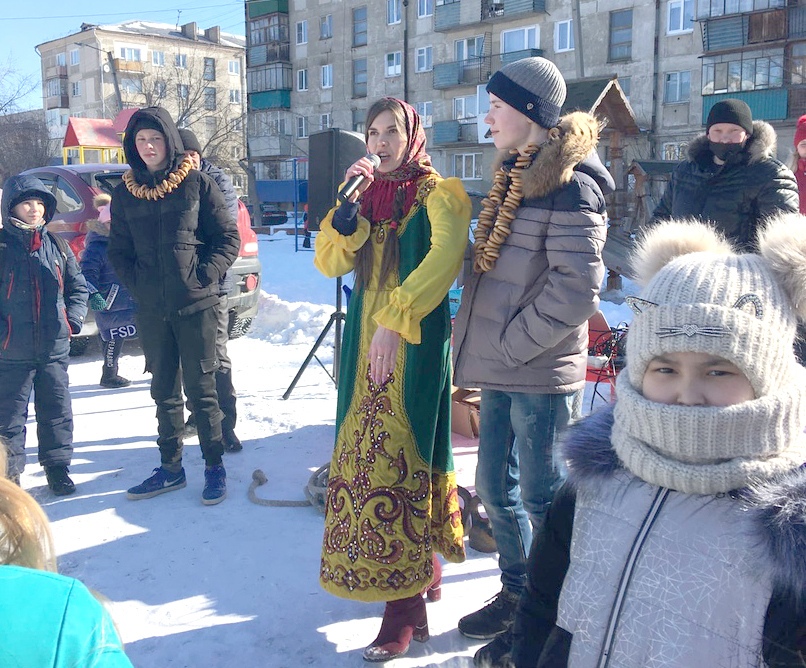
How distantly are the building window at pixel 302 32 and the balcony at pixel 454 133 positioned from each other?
11959mm

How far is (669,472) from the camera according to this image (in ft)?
4.66

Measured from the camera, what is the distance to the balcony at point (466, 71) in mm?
33841

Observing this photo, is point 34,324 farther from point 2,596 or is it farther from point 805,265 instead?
point 805,265

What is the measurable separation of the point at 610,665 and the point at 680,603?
0.62 ft

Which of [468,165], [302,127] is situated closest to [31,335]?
[468,165]

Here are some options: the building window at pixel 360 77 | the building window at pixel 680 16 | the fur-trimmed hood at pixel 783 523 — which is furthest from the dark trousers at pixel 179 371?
the building window at pixel 360 77

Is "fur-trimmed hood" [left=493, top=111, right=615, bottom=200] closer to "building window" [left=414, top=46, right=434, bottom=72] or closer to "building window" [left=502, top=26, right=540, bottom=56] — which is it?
"building window" [left=502, top=26, right=540, bottom=56]

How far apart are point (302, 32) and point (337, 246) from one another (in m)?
43.7

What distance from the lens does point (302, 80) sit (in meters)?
43.3

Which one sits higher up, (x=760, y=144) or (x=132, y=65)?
(x=132, y=65)

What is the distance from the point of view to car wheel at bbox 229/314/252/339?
7625mm

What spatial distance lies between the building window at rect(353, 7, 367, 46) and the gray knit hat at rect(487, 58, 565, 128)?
130ft

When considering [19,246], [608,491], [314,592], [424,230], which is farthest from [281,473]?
[608,491]

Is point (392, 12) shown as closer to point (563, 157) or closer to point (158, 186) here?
point (158, 186)
